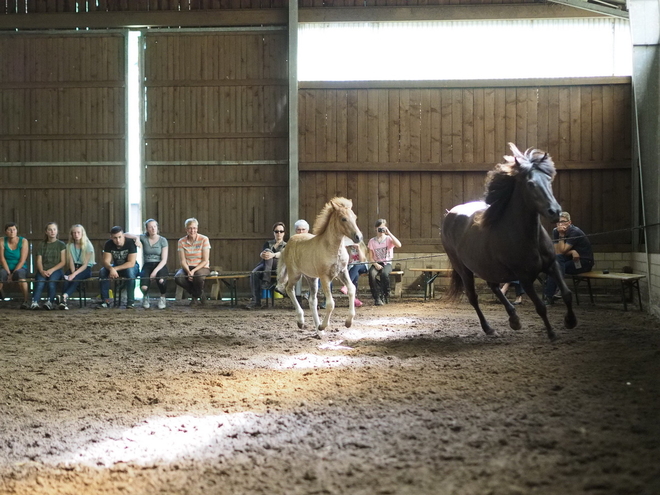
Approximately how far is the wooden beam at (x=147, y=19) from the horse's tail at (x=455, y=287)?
7129mm

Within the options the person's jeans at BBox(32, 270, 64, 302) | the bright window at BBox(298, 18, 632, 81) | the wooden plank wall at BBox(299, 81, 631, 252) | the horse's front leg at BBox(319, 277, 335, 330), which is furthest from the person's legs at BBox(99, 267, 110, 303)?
the bright window at BBox(298, 18, 632, 81)

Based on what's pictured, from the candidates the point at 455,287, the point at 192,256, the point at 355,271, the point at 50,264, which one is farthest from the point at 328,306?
the point at 50,264

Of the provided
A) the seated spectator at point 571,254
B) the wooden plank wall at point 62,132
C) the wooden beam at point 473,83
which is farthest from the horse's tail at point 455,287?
the wooden plank wall at point 62,132

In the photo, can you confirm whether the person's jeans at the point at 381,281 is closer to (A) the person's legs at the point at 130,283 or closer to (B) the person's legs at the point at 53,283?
(A) the person's legs at the point at 130,283

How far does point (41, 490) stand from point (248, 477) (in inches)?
35.1

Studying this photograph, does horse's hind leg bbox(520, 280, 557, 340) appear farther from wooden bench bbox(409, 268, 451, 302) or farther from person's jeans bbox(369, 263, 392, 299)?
wooden bench bbox(409, 268, 451, 302)

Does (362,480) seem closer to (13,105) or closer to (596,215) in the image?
(596,215)

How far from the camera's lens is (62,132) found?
42.3 ft

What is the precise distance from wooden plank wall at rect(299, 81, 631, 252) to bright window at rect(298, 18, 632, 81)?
34cm

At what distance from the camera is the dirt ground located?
8.69 feet

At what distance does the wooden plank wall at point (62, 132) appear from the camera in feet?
42.0

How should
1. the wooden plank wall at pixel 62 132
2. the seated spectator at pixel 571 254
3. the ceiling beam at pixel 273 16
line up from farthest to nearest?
1. the wooden plank wall at pixel 62 132
2. the ceiling beam at pixel 273 16
3. the seated spectator at pixel 571 254

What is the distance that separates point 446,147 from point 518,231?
256 inches

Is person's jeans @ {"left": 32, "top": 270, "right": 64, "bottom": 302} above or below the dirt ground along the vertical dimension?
above
